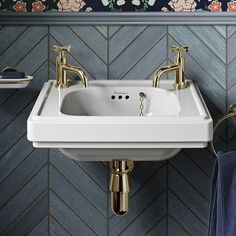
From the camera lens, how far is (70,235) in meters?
2.79

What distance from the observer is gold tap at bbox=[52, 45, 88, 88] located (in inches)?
97.6

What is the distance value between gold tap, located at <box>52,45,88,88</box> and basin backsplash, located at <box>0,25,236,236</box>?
155 mm

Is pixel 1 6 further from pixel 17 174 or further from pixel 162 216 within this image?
pixel 162 216

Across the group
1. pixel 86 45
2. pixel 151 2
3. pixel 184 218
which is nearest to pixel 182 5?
pixel 151 2

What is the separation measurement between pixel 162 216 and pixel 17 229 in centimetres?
60

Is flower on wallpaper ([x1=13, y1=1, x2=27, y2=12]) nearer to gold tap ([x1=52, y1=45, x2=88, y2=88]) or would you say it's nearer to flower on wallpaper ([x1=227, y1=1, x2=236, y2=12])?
gold tap ([x1=52, y1=45, x2=88, y2=88])

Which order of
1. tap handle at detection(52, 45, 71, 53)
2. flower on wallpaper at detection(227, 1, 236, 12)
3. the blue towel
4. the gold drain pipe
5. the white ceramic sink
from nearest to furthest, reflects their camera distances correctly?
1. the white ceramic sink
2. the blue towel
3. the gold drain pipe
4. tap handle at detection(52, 45, 71, 53)
5. flower on wallpaper at detection(227, 1, 236, 12)

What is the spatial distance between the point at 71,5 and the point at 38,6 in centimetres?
13

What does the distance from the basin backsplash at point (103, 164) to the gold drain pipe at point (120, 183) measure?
302 mm

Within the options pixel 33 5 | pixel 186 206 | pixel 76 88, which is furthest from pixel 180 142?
pixel 33 5

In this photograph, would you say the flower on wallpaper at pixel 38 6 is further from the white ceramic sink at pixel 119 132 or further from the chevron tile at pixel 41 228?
the chevron tile at pixel 41 228

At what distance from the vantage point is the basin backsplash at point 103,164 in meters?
2.66

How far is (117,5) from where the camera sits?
104 inches

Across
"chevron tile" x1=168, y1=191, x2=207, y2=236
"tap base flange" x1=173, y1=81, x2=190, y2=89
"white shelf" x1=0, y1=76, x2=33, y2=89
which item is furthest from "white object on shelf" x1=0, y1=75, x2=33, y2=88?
"chevron tile" x1=168, y1=191, x2=207, y2=236
